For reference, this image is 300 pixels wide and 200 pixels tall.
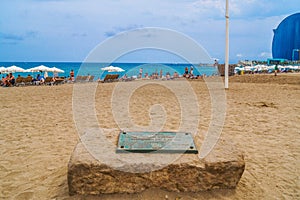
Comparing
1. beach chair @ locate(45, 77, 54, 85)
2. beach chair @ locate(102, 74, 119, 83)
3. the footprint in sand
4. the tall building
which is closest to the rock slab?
the footprint in sand

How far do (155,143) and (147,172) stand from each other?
479 mm

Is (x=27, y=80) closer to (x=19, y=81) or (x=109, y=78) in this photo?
(x=19, y=81)

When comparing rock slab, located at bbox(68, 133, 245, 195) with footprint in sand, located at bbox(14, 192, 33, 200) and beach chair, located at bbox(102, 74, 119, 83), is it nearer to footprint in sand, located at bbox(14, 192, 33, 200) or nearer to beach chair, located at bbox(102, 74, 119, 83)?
footprint in sand, located at bbox(14, 192, 33, 200)

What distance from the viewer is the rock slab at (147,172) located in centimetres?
280

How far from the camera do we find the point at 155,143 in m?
3.25

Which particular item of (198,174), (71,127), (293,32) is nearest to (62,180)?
(198,174)

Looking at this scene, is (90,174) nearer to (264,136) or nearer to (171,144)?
(171,144)

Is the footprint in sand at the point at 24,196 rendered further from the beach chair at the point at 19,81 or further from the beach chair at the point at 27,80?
the beach chair at the point at 27,80

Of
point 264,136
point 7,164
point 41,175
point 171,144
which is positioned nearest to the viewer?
point 171,144

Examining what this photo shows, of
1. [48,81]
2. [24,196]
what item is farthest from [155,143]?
[48,81]

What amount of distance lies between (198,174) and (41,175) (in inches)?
81.0

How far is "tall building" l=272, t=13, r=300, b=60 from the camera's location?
4588 cm

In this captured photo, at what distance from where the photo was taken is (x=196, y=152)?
3.06m

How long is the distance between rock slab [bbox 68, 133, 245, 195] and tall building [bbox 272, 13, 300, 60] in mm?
50084
